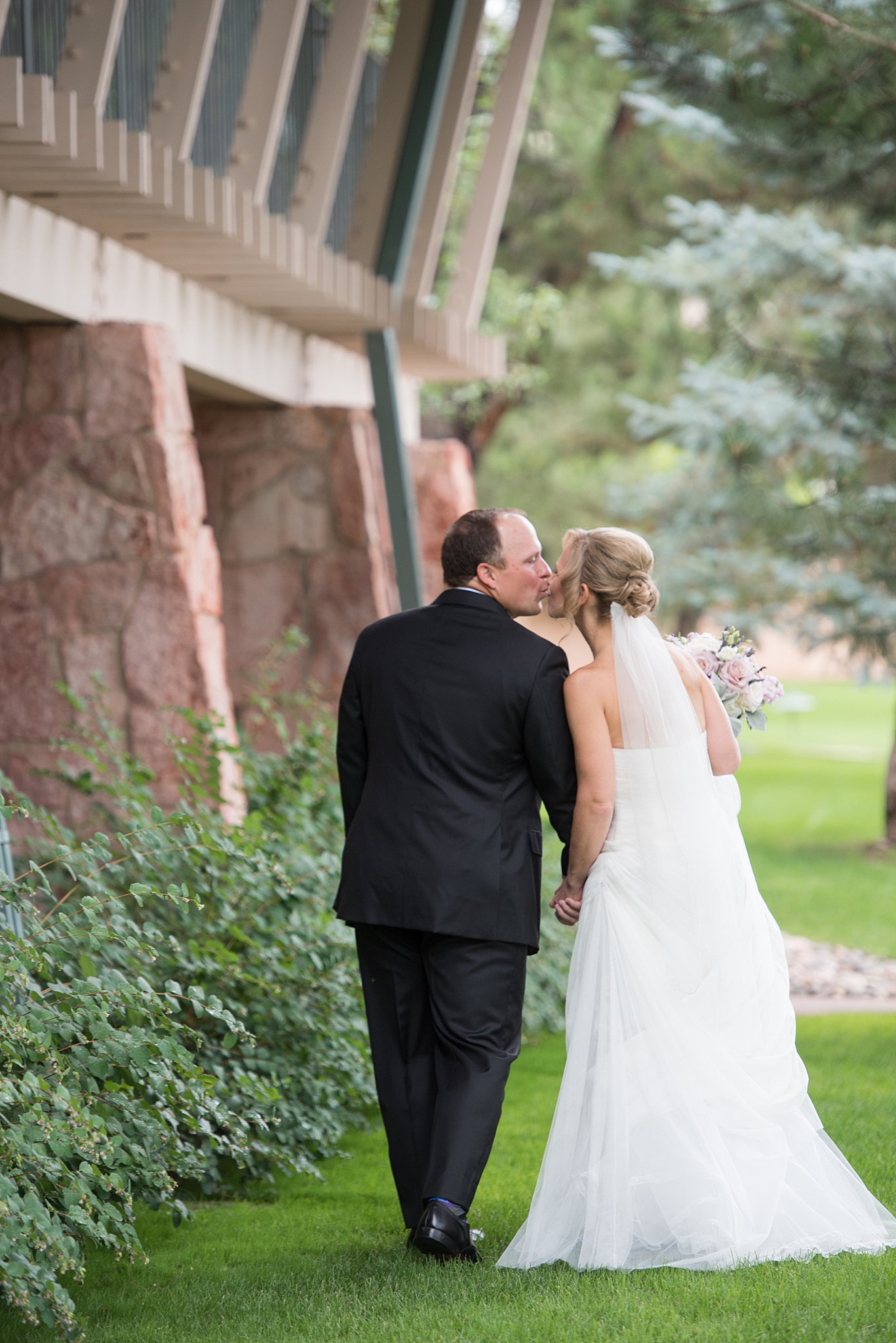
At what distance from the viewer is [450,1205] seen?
3.74 m

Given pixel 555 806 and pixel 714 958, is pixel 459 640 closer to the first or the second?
pixel 555 806

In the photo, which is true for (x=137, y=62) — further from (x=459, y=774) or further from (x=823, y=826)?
(x=823, y=826)

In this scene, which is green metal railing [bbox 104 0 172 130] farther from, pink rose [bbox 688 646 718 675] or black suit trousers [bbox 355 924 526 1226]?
black suit trousers [bbox 355 924 526 1226]

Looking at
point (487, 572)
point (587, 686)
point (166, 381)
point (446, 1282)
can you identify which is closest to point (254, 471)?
point (166, 381)

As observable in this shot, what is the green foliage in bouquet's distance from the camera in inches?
126

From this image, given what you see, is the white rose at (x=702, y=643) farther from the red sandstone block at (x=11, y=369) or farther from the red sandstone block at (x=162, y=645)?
the red sandstone block at (x=11, y=369)

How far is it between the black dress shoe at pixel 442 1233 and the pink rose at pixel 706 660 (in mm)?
1656

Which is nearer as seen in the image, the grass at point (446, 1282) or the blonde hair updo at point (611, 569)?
the grass at point (446, 1282)

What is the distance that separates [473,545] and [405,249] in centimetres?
589

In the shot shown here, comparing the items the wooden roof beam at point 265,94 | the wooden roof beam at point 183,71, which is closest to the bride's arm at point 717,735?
the wooden roof beam at point 183,71

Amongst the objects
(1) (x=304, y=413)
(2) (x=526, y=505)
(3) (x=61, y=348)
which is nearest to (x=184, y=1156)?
(3) (x=61, y=348)

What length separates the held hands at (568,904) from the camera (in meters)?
4.11

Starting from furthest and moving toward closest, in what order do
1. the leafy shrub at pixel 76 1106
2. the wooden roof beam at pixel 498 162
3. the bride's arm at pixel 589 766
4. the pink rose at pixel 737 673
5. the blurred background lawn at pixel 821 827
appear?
the blurred background lawn at pixel 821 827, the wooden roof beam at pixel 498 162, the pink rose at pixel 737 673, the bride's arm at pixel 589 766, the leafy shrub at pixel 76 1106

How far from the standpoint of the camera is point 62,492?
6.78 meters
